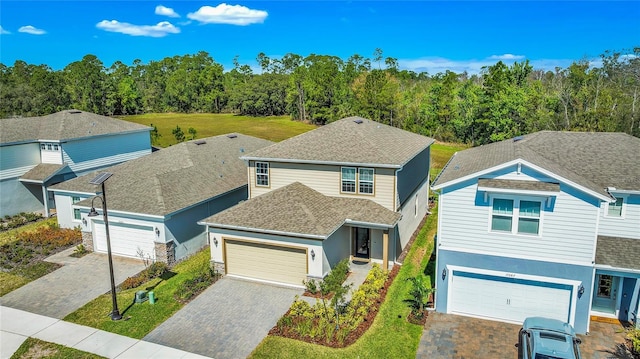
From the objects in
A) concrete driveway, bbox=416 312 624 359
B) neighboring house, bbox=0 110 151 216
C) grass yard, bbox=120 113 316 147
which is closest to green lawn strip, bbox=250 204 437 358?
concrete driveway, bbox=416 312 624 359

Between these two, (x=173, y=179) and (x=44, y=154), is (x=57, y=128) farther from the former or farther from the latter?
(x=173, y=179)

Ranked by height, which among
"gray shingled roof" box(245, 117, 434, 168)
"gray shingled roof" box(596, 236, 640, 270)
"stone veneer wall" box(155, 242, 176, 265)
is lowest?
"stone veneer wall" box(155, 242, 176, 265)

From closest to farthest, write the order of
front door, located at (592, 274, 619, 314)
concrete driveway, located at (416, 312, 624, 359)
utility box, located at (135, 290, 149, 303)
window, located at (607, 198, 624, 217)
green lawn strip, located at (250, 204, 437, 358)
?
concrete driveway, located at (416, 312, 624, 359) < green lawn strip, located at (250, 204, 437, 358) < front door, located at (592, 274, 619, 314) < window, located at (607, 198, 624, 217) < utility box, located at (135, 290, 149, 303)

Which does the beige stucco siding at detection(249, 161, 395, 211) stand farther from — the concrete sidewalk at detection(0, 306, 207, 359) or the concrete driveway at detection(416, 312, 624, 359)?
the concrete sidewalk at detection(0, 306, 207, 359)

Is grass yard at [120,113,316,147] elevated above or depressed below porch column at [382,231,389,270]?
above

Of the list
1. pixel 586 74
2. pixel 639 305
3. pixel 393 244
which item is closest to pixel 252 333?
pixel 393 244

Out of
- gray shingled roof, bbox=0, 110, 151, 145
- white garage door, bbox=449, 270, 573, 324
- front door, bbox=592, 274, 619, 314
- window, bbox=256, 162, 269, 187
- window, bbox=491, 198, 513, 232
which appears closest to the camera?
window, bbox=491, 198, 513, 232

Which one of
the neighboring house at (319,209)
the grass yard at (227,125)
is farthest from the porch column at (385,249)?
the grass yard at (227,125)
